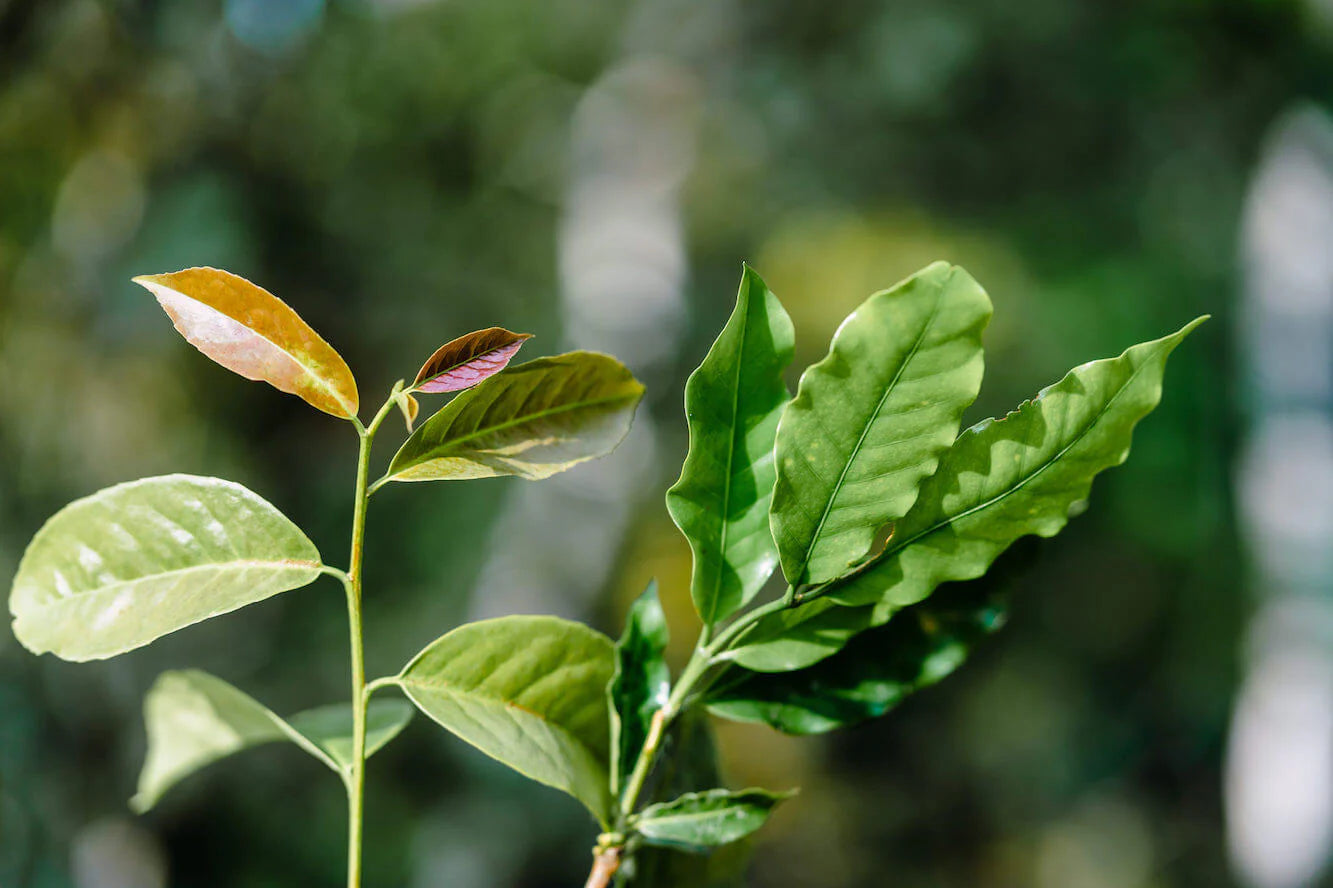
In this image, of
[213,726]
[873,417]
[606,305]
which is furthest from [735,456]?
[606,305]

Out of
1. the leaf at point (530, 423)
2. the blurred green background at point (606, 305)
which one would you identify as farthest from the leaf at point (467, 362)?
the blurred green background at point (606, 305)

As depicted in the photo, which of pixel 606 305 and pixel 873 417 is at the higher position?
pixel 606 305

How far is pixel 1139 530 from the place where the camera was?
2379 millimetres

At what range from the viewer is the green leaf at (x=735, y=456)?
14 cm

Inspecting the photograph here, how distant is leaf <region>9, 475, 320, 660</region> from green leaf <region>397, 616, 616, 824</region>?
0.03m

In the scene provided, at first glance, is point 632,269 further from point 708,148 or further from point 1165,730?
point 1165,730

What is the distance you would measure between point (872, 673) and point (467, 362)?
0.33 ft

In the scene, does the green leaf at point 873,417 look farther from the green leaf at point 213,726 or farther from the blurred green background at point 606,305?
the blurred green background at point 606,305

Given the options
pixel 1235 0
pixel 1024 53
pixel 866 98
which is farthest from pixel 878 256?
pixel 1235 0

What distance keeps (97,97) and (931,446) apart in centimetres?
142

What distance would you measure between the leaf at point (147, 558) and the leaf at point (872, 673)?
0.09 metres

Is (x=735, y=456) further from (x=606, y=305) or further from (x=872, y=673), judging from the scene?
(x=606, y=305)

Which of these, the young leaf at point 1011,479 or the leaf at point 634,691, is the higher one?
the young leaf at point 1011,479

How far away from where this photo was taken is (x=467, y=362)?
135 mm
